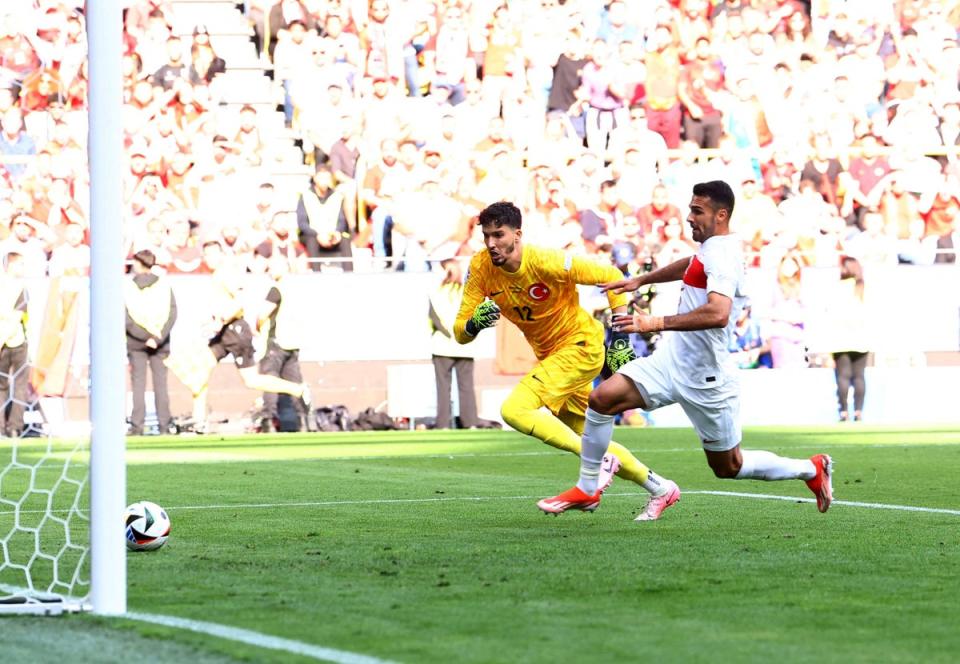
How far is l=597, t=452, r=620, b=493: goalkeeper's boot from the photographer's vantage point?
9.68m

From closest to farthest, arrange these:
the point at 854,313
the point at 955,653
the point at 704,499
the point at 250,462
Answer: the point at 955,653
the point at 704,499
the point at 250,462
the point at 854,313

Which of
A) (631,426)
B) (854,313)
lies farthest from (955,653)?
(854,313)

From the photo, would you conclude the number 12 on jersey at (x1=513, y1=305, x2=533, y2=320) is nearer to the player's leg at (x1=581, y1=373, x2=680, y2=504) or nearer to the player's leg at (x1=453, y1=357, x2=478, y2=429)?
the player's leg at (x1=581, y1=373, x2=680, y2=504)

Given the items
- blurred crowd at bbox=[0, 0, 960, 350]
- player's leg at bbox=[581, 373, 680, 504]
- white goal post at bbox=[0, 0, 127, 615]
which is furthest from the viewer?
blurred crowd at bbox=[0, 0, 960, 350]

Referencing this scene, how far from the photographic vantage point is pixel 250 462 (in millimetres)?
15727

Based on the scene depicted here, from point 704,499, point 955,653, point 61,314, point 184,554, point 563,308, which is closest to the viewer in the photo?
point 955,653

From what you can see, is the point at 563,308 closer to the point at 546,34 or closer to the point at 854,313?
the point at 854,313

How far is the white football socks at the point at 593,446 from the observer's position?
9578mm

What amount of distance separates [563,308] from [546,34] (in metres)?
16.0

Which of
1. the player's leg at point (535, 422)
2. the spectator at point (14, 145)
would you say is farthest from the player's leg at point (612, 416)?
the spectator at point (14, 145)

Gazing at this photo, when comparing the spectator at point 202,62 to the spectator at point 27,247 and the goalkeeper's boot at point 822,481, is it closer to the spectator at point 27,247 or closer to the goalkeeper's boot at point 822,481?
the spectator at point 27,247

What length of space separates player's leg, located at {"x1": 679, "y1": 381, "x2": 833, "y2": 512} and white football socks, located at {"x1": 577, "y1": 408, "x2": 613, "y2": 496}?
51cm

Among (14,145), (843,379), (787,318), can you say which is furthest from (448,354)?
(14,145)

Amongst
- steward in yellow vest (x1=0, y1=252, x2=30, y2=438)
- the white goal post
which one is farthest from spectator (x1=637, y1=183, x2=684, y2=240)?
the white goal post
